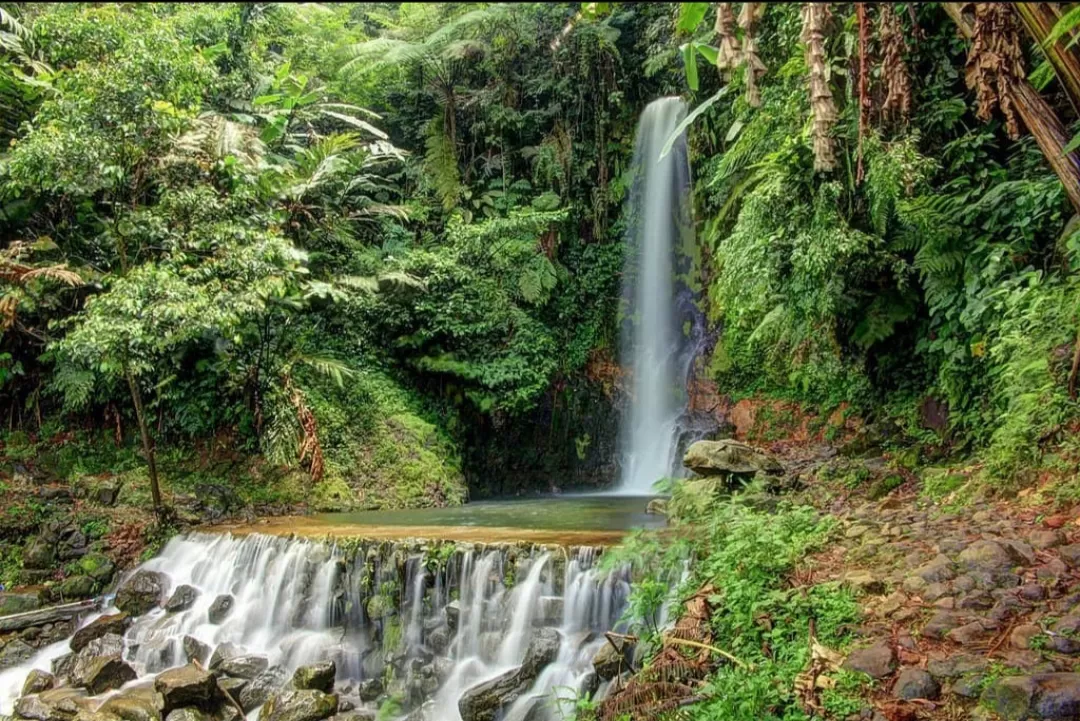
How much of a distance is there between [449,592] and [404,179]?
11.4 meters

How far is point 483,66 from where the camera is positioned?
625 inches

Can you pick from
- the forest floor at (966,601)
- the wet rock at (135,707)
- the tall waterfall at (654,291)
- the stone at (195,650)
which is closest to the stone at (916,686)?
the forest floor at (966,601)

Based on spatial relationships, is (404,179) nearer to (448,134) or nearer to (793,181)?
(448,134)

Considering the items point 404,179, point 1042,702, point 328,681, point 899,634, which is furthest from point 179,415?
point 1042,702

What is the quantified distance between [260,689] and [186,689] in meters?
0.61

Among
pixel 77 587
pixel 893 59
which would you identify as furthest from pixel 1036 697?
pixel 77 587

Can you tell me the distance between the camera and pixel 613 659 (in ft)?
16.8

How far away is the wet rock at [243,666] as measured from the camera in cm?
→ 667

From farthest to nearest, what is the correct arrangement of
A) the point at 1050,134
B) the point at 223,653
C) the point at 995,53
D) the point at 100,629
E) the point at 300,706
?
1. the point at 100,629
2. the point at 223,653
3. the point at 300,706
4. the point at 1050,134
5. the point at 995,53

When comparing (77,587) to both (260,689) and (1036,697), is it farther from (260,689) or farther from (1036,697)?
(1036,697)

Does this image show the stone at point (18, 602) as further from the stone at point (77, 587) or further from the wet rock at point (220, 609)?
the wet rock at point (220, 609)

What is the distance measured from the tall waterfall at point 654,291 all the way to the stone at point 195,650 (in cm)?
764

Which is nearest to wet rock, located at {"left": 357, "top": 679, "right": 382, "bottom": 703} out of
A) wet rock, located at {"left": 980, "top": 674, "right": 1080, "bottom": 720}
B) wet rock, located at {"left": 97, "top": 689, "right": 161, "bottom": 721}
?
wet rock, located at {"left": 97, "top": 689, "right": 161, "bottom": 721}

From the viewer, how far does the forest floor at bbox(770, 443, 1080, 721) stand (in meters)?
3.31
